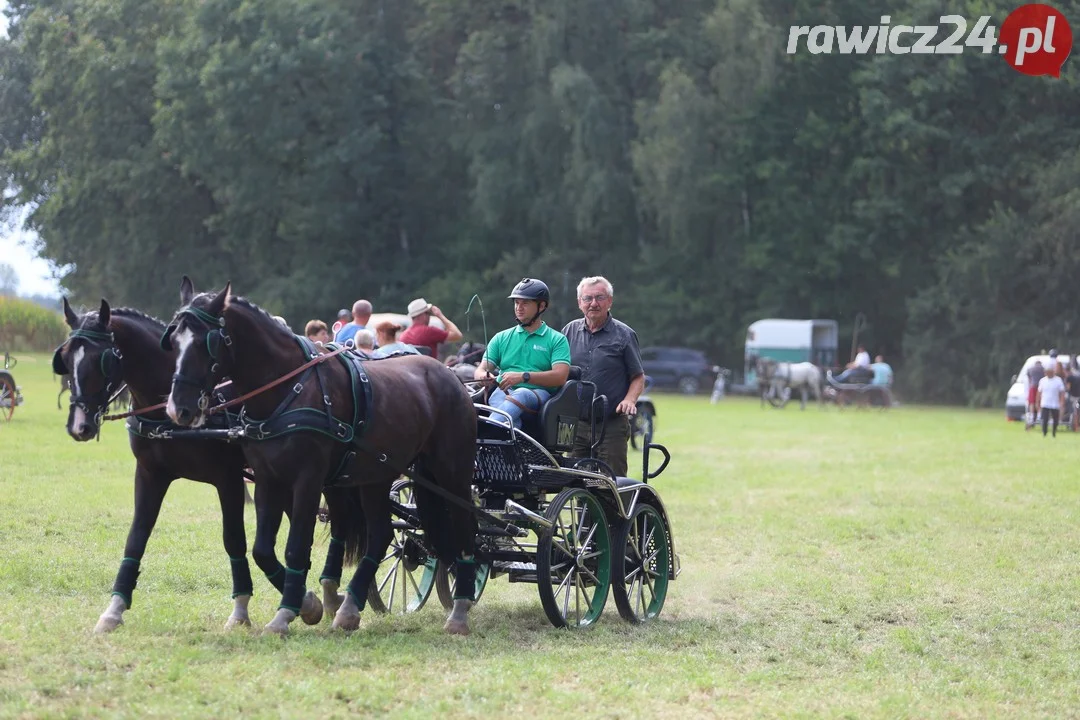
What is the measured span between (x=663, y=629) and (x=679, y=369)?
39.1m

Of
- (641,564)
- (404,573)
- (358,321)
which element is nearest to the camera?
(641,564)

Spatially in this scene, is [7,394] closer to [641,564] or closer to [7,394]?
[7,394]

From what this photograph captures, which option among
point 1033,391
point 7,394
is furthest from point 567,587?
point 1033,391

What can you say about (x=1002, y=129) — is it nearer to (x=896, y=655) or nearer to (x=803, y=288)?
(x=803, y=288)

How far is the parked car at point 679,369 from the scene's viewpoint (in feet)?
155

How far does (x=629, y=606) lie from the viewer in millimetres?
8656

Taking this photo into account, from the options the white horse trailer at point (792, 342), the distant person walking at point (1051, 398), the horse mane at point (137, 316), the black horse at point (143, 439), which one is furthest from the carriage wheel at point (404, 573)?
the white horse trailer at point (792, 342)

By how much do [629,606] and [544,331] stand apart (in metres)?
1.68

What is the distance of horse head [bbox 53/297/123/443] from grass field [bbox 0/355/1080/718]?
1048mm

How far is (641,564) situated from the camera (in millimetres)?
8953

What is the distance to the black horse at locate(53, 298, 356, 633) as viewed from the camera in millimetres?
7484

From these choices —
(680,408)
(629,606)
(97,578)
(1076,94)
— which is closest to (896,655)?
(629,606)

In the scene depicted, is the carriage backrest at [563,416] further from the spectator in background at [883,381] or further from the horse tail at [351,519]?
the spectator in background at [883,381]

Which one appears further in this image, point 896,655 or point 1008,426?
point 1008,426
